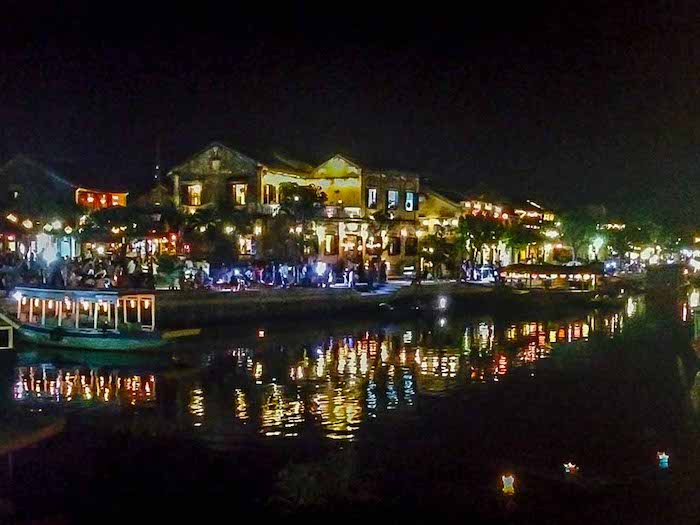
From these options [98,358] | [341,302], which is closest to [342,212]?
[341,302]

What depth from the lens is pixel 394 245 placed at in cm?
4928

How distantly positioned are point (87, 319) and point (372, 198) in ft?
78.2

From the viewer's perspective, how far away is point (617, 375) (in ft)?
78.7

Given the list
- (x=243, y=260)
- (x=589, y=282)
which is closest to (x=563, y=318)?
(x=589, y=282)

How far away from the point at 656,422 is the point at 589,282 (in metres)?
31.6

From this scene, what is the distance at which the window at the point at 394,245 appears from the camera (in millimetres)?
49031

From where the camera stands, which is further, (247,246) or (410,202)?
(410,202)

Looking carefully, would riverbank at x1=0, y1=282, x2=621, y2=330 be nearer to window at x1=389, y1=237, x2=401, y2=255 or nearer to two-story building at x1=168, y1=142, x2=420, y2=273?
two-story building at x1=168, y1=142, x2=420, y2=273

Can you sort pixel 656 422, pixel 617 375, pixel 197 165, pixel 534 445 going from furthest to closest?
pixel 197 165
pixel 617 375
pixel 656 422
pixel 534 445

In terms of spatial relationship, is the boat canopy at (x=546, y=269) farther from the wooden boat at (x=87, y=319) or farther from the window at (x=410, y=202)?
the wooden boat at (x=87, y=319)

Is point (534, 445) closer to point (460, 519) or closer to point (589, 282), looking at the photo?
point (460, 519)

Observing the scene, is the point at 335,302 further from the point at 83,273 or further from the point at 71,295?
the point at 71,295

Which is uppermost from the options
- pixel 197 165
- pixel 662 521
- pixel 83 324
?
pixel 197 165

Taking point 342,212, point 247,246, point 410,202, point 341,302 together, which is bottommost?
point 341,302
